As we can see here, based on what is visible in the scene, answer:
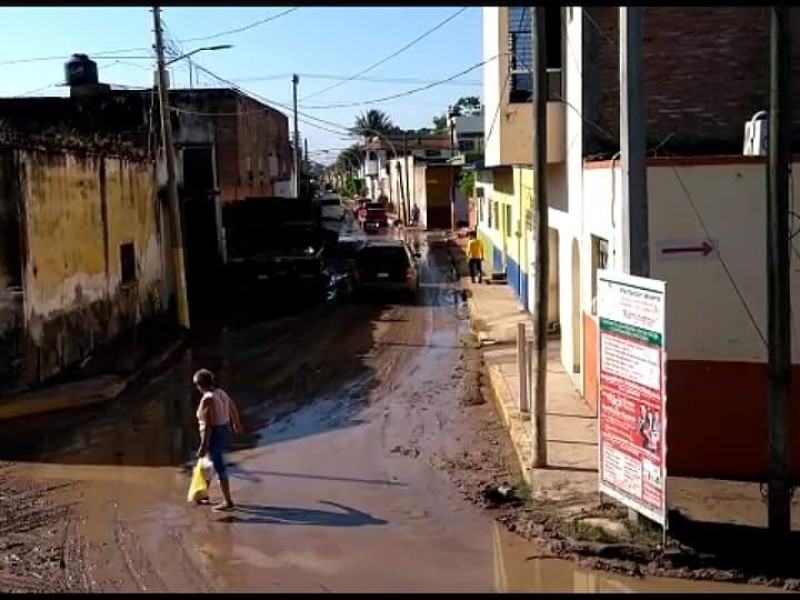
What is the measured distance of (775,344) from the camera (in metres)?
8.34

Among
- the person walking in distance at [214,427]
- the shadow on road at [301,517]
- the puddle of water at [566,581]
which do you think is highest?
the person walking in distance at [214,427]

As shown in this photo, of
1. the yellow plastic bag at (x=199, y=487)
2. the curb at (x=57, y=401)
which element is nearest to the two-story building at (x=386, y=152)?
the curb at (x=57, y=401)

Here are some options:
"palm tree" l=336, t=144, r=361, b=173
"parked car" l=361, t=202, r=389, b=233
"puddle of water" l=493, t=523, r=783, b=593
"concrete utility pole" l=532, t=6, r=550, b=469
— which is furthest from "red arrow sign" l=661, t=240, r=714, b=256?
"palm tree" l=336, t=144, r=361, b=173

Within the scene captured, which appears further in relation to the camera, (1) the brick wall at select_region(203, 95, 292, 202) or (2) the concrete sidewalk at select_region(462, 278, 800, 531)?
(1) the brick wall at select_region(203, 95, 292, 202)

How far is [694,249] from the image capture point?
33.9 feet

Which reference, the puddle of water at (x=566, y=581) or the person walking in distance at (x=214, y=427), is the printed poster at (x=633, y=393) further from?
the person walking in distance at (x=214, y=427)

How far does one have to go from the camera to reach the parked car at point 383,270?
93.1 feet

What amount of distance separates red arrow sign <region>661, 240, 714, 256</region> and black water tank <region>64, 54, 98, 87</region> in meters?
35.3

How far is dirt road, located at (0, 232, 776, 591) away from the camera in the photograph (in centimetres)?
834

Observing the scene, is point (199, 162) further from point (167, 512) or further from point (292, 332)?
point (167, 512)

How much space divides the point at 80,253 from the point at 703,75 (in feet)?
38.0

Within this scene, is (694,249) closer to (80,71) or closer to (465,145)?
(80,71)

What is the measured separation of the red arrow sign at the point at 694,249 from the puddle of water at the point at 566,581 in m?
3.48

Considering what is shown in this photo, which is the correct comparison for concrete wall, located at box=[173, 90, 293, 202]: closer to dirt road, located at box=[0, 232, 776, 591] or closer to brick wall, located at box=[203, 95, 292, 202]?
brick wall, located at box=[203, 95, 292, 202]
